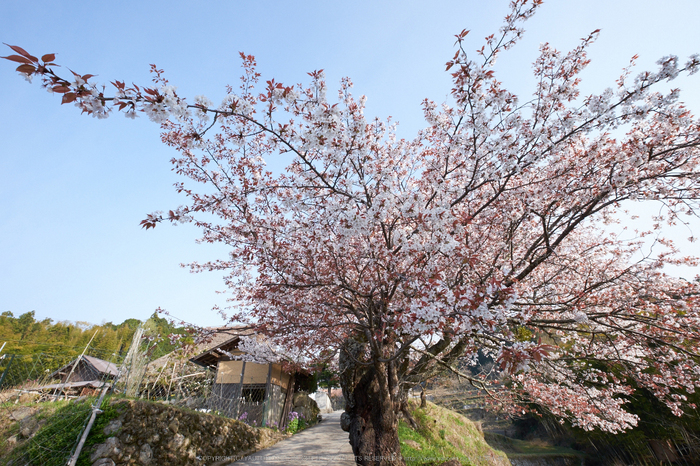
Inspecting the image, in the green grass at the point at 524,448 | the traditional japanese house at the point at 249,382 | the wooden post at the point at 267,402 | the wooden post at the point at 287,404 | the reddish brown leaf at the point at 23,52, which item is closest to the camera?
the reddish brown leaf at the point at 23,52

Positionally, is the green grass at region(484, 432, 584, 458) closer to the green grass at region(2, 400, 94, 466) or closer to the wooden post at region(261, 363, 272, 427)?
the wooden post at region(261, 363, 272, 427)

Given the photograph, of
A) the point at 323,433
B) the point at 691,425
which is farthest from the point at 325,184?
the point at 691,425

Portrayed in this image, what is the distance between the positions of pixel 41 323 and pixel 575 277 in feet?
175

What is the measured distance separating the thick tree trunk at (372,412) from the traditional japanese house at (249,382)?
19.4ft

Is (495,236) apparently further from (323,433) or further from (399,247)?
(323,433)

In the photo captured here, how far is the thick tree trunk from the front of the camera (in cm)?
552

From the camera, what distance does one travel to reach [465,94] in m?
3.99

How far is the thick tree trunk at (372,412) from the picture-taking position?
552 cm

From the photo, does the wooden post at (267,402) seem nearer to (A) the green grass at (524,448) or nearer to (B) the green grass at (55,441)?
(B) the green grass at (55,441)

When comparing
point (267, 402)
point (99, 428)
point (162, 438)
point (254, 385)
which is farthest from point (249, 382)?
point (99, 428)

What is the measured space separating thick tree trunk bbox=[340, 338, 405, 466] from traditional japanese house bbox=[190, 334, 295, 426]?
591cm

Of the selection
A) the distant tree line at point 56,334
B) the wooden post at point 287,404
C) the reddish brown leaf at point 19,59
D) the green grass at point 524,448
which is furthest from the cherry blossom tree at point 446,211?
the distant tree line at point 56,334

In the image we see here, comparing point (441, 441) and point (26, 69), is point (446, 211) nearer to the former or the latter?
point (26, 69)

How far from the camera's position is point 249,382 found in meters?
13.3
